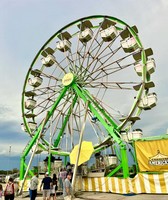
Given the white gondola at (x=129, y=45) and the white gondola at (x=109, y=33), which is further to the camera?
the white gondola at (x=109, y=33)

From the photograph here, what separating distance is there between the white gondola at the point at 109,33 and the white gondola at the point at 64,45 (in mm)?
3686

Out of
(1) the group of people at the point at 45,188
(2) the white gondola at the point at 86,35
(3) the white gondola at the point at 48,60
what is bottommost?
(1) the group of people at the point at 45,188

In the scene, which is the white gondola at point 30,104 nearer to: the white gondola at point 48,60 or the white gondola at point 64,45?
the white gondola at point 48,60

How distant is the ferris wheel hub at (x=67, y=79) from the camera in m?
19.3

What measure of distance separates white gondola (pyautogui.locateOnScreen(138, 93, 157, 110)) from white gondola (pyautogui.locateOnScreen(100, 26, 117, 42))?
5643 millimetres

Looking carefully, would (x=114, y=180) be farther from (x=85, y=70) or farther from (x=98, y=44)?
(x=98, y=44)

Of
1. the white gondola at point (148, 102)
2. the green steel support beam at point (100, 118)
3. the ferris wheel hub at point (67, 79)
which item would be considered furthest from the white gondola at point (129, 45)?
the green steel support beam at point (100, 118)

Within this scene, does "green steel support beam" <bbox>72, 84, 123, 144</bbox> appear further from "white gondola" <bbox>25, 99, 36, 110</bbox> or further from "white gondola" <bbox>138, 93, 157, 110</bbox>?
"white gondola" <bbox>25, 99, 36, 110</bbox>

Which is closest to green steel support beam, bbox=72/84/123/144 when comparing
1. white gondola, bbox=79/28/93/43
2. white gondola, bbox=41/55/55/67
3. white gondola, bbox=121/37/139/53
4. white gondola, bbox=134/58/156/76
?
white gondola, bbox=134/58/156/76

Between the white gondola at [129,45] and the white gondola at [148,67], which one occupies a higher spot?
the white gondola at [129,45]

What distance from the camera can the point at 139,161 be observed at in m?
13.6

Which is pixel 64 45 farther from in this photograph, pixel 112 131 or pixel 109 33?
pixel 112 131

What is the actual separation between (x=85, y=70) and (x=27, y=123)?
7212mm

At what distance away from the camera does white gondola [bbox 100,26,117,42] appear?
1914 cm
